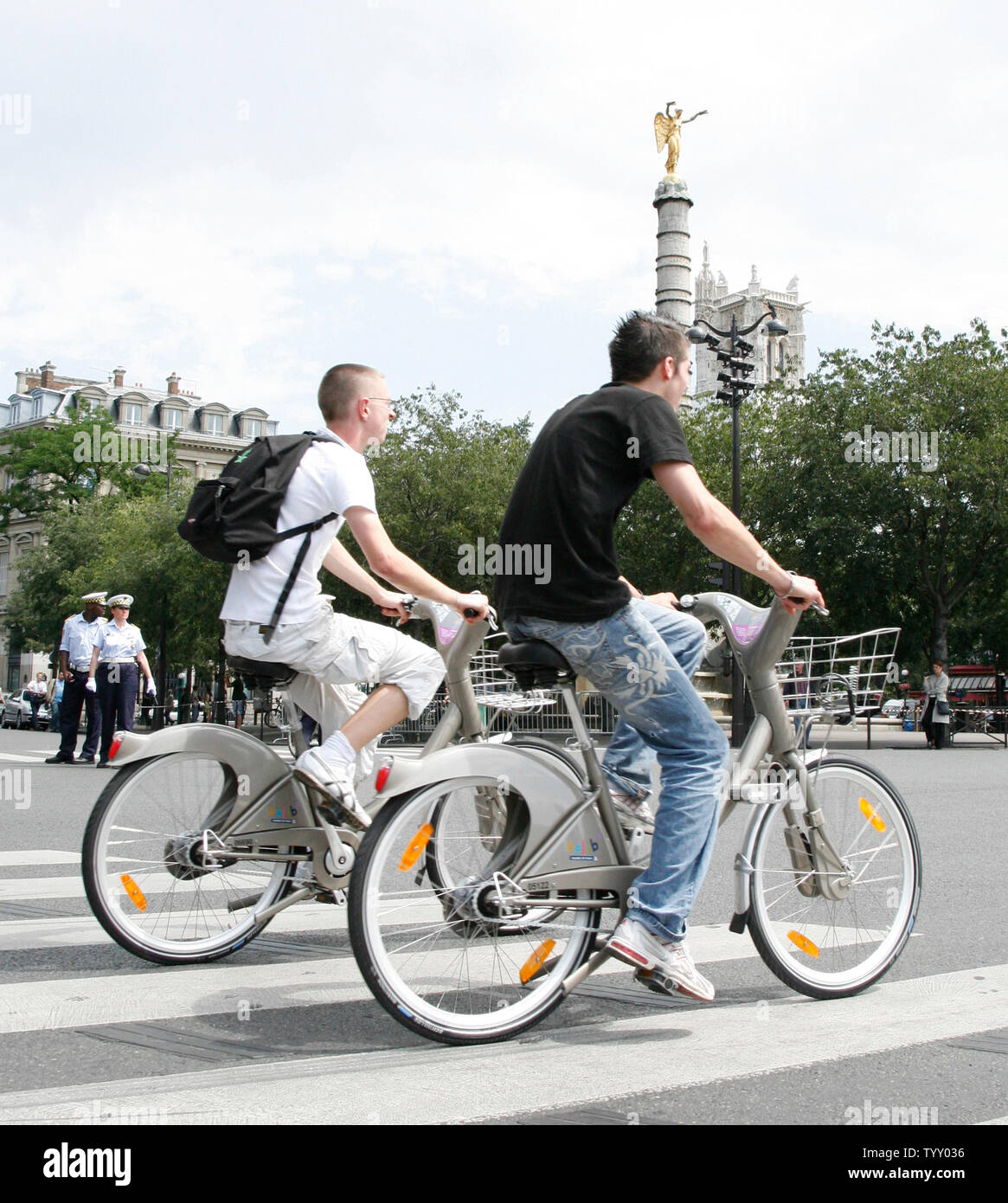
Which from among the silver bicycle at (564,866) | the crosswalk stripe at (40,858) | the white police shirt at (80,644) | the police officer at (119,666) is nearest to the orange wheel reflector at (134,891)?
the silver bicycle at (564,866)

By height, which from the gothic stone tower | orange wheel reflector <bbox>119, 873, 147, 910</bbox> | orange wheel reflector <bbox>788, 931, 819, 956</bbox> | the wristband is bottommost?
orange wheel reflector <bbox>788, 931, 819, 956</bbox>

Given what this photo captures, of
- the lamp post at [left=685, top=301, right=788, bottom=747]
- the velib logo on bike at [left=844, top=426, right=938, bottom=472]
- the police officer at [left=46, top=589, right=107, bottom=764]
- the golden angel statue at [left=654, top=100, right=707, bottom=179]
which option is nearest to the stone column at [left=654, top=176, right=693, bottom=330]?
the golden angel statue at [left=654, top=100, right=707, bottom=179]

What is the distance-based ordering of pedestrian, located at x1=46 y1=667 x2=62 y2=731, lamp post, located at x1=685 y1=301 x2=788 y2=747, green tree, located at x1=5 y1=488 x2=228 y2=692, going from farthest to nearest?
green tree, located at x1=5 y1=488 x2=228 y2=692
pedestrian, located at x1=46 y1=667 x2=62 y2=731
lamp post, located at x1=685 y1=301 x2=788 y2=747

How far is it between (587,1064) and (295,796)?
1.48 m

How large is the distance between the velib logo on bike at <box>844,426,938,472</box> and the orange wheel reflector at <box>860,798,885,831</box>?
89.9 ft

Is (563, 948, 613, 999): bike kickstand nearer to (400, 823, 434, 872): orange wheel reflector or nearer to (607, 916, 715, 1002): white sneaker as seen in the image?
(607, 916, 715, 1002): white sneaker

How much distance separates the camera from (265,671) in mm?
4395

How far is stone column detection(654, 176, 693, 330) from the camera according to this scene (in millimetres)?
56969

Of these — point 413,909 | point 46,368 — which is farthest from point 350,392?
point 46,368

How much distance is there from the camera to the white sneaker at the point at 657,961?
3627mm

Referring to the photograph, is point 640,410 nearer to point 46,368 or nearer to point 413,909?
point 413,909

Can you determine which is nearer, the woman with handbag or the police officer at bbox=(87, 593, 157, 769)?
the police officer at bbox=(87, 593, 157, 769)

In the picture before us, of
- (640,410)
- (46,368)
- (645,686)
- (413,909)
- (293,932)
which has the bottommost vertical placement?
(293,932)
